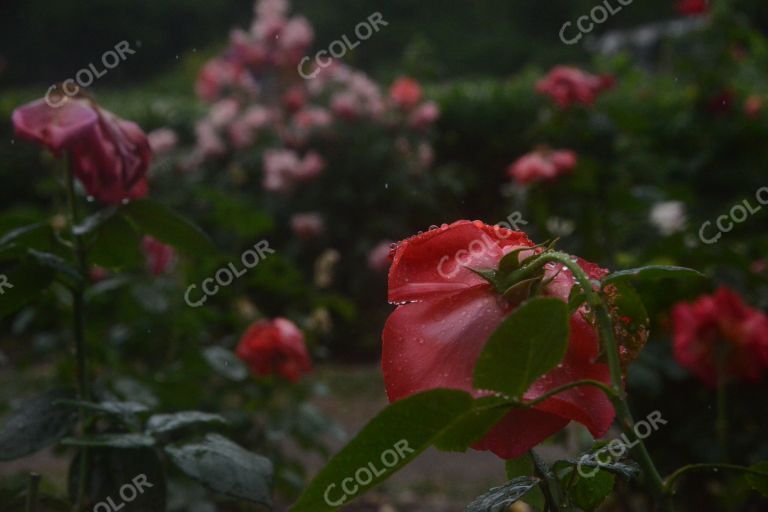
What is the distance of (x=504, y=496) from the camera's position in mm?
432

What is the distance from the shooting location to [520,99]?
6.16 meters

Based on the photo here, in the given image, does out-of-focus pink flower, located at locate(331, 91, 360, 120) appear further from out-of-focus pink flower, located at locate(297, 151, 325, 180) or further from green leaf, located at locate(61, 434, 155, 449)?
green leaf, located at locate(61, 434, 155, 449)

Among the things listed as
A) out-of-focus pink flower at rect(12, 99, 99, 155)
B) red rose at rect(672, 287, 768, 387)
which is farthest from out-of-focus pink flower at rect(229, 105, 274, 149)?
out-of-focus pink flower at rect(12, 99, 99, 155)

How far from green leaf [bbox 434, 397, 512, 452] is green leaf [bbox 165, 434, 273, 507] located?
8.6 inches

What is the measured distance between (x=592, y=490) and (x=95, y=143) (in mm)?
453

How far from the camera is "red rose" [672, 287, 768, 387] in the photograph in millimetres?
1313

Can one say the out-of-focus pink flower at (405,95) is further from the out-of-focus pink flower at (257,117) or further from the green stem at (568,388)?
the green stem at (568,388)

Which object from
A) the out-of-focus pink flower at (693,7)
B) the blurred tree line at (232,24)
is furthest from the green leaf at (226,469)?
the blurred tree line at (232,24)

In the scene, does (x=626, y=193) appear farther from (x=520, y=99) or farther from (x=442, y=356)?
(x=520, y=99)

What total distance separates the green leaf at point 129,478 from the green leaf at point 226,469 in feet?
0.06

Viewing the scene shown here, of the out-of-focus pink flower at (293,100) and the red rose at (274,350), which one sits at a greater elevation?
the out-of-focus pink flower at (293,100)

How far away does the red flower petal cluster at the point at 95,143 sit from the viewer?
701 millimetres

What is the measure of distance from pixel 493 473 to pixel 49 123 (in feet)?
6.10

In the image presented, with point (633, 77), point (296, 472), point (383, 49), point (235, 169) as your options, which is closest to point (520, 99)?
point (633, 77)
